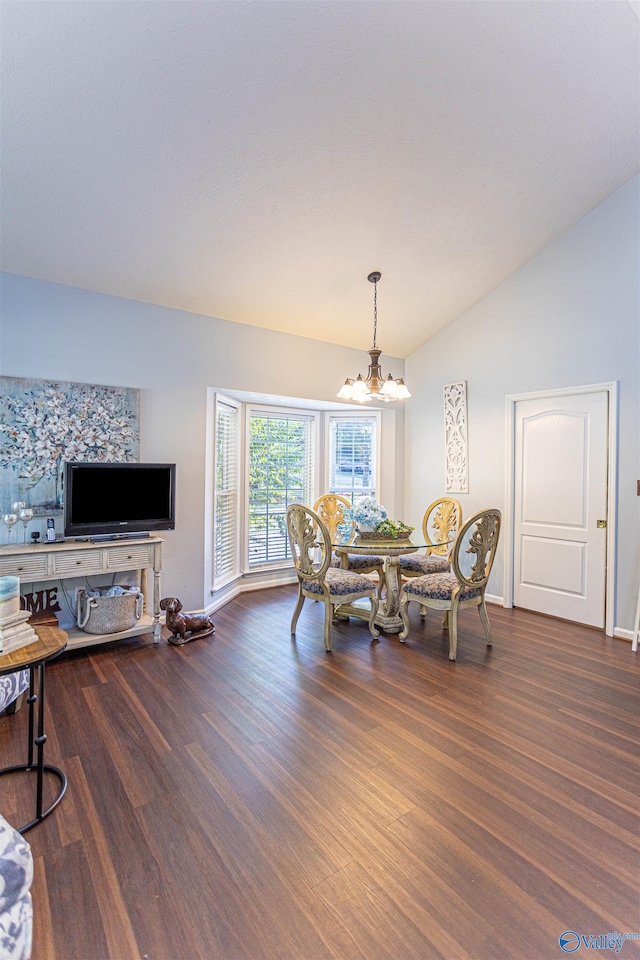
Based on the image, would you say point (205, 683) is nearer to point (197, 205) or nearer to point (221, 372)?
point (221, 372)

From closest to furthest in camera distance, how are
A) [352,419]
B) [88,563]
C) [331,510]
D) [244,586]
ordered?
[88,563] < [331,510] < [244,586] < [352,419]

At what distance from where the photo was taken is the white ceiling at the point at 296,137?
2201mm

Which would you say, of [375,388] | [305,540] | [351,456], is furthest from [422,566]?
[351,456]

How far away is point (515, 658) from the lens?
11.0ft

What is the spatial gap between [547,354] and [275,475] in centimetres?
305

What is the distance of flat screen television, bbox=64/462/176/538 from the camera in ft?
11.0

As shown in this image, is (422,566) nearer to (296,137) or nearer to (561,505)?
(561,505)

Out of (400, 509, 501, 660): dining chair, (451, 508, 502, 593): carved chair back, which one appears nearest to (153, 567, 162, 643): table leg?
(400, 509, 501, 660): dining chair

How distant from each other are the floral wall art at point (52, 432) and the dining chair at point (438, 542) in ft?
8.84

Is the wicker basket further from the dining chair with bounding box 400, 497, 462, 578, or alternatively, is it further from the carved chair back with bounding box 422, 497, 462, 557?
the carved chair back with bounding box 422, 497, 462, 557

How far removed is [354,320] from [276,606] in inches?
120

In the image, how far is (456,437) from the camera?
512 centimetres

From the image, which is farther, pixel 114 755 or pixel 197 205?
pixel 197 205

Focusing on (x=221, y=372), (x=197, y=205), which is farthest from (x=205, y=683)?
(x=197, y=205)
